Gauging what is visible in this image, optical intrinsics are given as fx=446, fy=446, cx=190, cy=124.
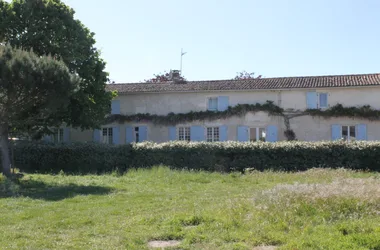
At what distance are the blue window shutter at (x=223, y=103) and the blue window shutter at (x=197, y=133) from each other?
2.21m

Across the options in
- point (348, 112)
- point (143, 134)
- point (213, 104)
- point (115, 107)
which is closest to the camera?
point (348, 112)

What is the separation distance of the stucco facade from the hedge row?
9.71 metres

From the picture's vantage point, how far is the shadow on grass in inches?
557

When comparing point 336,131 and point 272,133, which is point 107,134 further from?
point 336,131

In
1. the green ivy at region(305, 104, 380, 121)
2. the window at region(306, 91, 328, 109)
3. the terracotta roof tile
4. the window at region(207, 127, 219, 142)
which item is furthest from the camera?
the window at region(207, 127, 219, 142)

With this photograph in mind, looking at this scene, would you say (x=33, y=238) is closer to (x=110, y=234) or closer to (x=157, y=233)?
(x=110, y=234)

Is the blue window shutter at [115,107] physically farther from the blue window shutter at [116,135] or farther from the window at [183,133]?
the window at [183,133]

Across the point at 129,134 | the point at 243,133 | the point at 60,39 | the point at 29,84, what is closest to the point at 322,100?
the point at 243,133

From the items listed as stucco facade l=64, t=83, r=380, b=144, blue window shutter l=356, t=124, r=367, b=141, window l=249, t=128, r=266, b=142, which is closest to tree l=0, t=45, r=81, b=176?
stucco facade l=64, t=83, r=380, b=144

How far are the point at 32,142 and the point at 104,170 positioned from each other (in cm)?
591

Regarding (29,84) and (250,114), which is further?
(250,114)

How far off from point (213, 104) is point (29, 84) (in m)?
19.7

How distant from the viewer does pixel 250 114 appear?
34031mm

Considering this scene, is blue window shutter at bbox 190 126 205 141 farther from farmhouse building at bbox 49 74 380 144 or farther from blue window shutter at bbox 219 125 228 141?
blue window shutter at bbox 219 125 228 141
